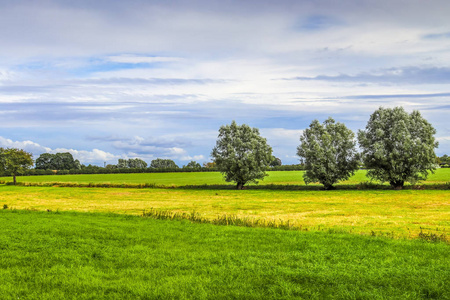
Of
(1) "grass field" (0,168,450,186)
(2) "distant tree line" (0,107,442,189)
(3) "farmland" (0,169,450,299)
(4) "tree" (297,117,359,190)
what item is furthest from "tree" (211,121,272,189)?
(3) "farmland" (0,169,450,299)

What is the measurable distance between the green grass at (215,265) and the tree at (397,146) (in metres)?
48.2

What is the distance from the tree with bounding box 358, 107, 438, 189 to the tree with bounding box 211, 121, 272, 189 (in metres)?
18.6

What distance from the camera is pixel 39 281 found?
10.8 m

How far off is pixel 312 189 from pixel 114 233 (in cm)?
5197

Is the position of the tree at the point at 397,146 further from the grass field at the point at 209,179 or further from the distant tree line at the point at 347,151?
the grass field at the point at 209,179

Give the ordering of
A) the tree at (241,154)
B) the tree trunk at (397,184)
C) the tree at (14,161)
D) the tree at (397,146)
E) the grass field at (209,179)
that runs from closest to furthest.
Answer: the tree at (397,146)
the tree trunk at (397,184)
the tree at (241,154)
the grass field at (209,179)
the tree at (14,161)

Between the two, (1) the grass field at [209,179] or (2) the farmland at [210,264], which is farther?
(1) the grass field at [209,179]

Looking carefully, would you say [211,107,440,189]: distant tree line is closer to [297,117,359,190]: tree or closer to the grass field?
[297,117,359,190]: tree

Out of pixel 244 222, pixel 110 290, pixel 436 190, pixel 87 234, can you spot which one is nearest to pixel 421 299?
pixel 110 290

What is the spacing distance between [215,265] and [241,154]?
59.8m

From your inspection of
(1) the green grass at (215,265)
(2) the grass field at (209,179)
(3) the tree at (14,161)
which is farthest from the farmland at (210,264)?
(3) the tree at (14,161)

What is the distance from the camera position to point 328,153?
6372 centimetres

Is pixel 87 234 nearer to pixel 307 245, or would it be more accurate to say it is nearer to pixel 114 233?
pixel 114 233

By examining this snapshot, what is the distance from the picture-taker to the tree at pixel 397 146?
59.1 metres
